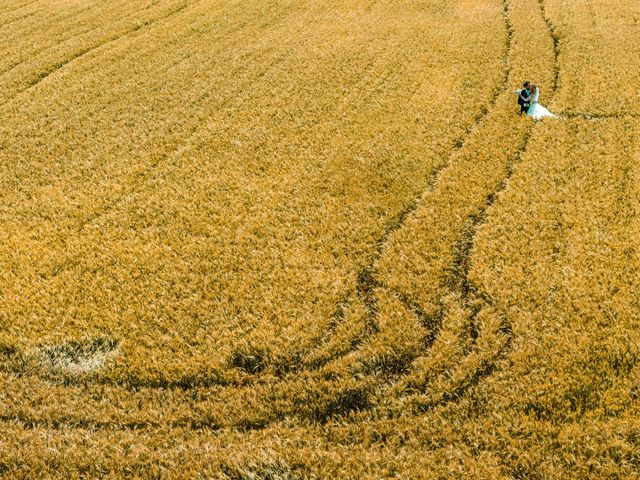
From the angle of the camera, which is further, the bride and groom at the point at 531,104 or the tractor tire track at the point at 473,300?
the bride and groom at the point at 531,104

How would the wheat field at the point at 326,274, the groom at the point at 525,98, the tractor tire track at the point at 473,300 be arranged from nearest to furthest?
the wheat field at the point at 326,274, the tractor tire track at the point at 473,300, the groom at the point at 525,98

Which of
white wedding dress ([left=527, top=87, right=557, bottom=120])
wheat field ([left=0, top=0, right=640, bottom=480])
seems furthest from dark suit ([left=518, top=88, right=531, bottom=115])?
wheat field ([left=0, top=0, right=640, bottom=480])

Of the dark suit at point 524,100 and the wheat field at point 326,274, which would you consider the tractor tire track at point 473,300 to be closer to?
the wheat field at point 326,274

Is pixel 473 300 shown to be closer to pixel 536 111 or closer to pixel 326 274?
pixel 326 274

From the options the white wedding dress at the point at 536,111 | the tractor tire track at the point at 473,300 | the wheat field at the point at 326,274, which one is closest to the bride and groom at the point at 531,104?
the white wedding dress at the point at 536,111

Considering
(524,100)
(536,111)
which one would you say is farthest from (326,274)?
(536,111)

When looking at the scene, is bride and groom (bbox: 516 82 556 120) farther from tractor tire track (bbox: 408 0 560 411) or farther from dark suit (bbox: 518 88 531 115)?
tractor tire track (bbox: 408 0 560 411)

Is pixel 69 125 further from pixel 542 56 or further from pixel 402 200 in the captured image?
pixel 542 56
